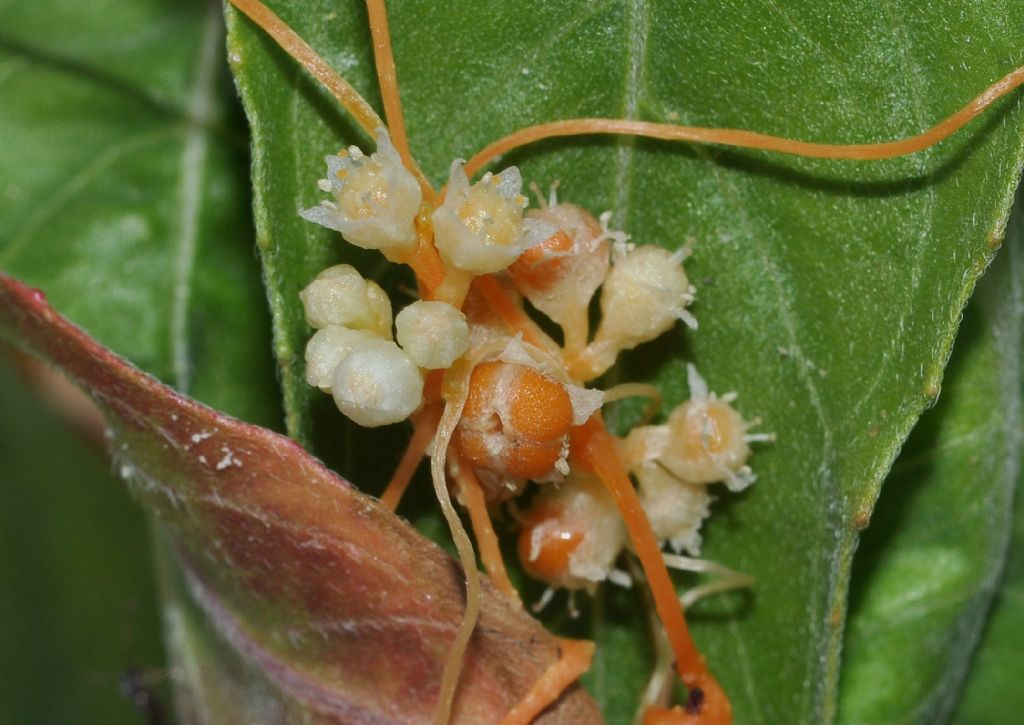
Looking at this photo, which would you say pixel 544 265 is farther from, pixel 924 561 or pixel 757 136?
pixel 924 561

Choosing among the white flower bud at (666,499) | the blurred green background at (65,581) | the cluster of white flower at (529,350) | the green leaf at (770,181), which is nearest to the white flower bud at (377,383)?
the cluster of white flower at (529,350)

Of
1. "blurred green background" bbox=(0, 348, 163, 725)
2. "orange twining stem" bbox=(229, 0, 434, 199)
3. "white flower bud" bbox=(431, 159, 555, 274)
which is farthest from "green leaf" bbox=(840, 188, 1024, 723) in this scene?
"blurred green background" bbox=(0, 348, 163, 725)

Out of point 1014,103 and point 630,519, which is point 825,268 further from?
point 630,519

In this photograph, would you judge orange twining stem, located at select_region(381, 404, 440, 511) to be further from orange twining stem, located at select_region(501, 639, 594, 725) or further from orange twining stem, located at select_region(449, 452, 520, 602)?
orange twining stem, located at select_region(501, 639, 594, 725)

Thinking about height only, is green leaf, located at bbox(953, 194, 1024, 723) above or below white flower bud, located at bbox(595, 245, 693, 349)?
below

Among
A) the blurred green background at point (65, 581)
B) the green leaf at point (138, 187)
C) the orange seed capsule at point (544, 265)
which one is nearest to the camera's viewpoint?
the orange seed capsule at point (544, 265)

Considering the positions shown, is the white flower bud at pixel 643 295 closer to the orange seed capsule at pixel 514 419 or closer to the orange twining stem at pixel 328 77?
the orange seed capsule at pixel 514 419
